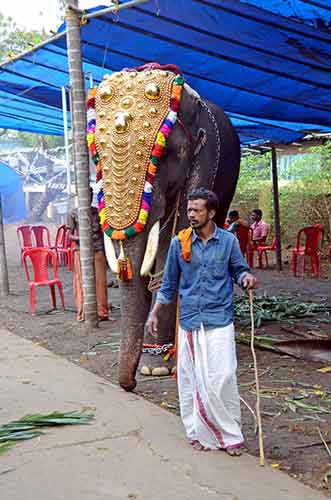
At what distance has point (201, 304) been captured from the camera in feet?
11.6

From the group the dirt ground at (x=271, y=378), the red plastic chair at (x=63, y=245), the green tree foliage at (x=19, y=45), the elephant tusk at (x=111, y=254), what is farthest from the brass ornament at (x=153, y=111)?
the green tree foliage at (x=19, y=45)

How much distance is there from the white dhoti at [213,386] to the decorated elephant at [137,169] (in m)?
0.82

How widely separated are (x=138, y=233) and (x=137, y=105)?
0.96m

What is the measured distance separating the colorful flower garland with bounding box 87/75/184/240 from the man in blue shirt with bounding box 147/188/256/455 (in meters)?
0.77

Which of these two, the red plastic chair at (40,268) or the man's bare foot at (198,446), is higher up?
the red plastic chair at (40,268)

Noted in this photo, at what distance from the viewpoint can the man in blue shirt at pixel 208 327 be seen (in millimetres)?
3445

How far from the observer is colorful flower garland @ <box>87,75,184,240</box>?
14.5 feet

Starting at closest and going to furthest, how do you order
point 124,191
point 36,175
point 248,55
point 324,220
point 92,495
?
point 92,495, point 124,191, point 248,55, point 324,220, point 36,175

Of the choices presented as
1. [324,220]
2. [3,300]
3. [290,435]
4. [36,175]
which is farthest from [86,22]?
[36,175]

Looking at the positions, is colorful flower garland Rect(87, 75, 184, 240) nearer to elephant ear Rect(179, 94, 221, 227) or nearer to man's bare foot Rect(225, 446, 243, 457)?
elephant ear Rect(179, 94, 221, 227)

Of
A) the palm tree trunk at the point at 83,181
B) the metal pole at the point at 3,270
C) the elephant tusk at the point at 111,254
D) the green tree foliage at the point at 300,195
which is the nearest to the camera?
the elephant tusk at the point at 111,254

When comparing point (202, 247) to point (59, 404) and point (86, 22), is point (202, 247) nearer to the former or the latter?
point (59, 404)

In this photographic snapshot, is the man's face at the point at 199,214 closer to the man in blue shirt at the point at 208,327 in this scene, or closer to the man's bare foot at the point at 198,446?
the man in blue shirt at the point at 208,327

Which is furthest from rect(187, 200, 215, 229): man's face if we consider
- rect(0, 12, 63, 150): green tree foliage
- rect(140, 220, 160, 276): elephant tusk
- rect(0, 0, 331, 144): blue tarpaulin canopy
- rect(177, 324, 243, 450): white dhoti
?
rect(0, 12, 63, 150): green tree foliage
